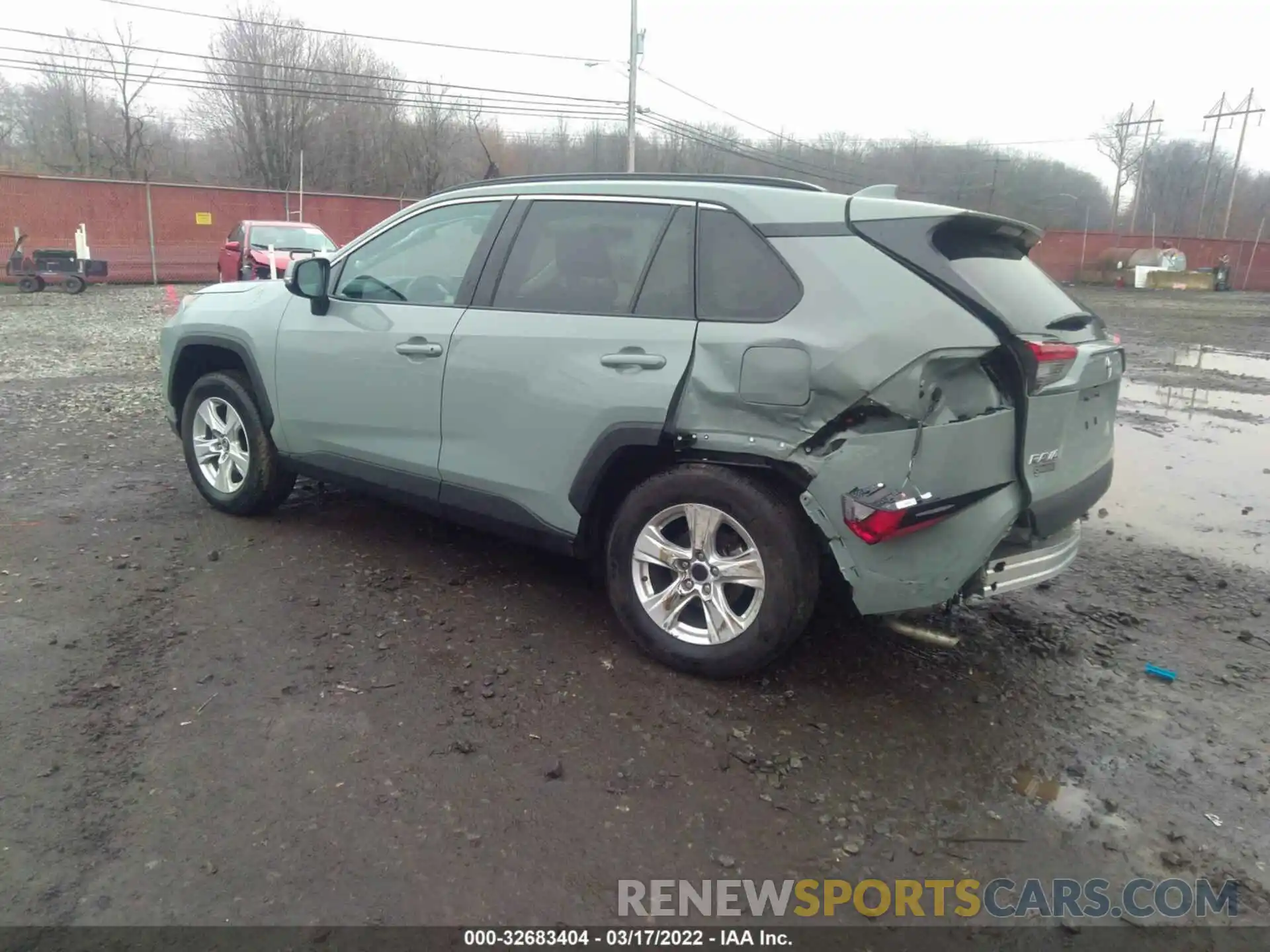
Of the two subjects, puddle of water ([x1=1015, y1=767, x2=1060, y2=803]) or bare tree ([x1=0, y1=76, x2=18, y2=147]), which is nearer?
puddle of water ([x1=1015, y1=767, x2=1060, y2=803])

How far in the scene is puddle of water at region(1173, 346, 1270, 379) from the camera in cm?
1231

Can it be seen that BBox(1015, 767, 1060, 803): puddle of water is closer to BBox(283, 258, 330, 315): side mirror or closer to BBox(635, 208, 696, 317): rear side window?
BBox(635, 208, 696, 317): rear side window

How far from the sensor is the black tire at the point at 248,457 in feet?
15.4

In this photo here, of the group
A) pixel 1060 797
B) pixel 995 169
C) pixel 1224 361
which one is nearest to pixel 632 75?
pixel 1224 361

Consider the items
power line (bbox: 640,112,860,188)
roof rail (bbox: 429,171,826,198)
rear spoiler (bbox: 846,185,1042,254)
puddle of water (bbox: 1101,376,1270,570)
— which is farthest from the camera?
power line (bbox: 640,112,860,188)

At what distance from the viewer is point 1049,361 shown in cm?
303

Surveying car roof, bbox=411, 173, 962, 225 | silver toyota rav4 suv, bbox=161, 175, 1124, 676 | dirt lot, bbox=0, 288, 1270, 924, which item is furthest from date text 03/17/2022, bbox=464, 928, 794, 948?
car roof, bbox=411, 173, 962, 225

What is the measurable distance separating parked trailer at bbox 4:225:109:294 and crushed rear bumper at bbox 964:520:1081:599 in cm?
2205

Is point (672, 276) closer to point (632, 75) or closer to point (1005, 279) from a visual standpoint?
point (1005, 279)

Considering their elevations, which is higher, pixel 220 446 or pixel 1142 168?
pixel 1142 168

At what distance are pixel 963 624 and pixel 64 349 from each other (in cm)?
1160

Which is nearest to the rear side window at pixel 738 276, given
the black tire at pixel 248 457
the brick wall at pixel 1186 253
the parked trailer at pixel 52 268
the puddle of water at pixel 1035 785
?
the puddle of water at pixel 1035 785

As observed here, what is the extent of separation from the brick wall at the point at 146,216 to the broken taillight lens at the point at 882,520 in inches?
781

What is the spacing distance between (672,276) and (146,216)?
84.6 feet
